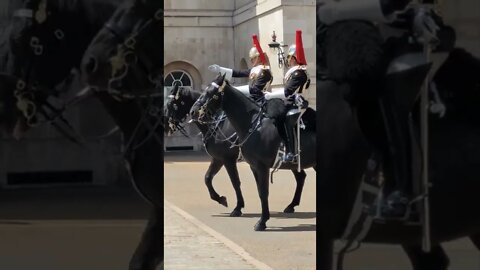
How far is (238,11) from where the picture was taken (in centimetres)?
3069

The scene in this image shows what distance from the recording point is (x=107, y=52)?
3.76m

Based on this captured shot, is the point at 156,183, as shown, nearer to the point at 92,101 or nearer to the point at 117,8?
the point at 92,101

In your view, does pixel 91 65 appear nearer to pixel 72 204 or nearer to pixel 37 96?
pixel 37 96

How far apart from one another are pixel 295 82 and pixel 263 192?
168 cm

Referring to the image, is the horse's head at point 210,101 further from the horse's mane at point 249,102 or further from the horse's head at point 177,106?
the horse's head at point 177,106

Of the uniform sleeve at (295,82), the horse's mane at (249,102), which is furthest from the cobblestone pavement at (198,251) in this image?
the uniform sleeve at (295,82)

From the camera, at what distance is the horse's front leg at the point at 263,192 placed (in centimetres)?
1038

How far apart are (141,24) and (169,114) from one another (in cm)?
875

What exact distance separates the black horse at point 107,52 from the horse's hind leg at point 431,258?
50.3 inches

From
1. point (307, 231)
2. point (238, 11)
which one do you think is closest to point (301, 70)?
point (307, 231)

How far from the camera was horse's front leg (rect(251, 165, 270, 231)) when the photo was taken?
408 inches

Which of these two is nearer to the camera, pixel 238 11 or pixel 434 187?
pixel 434 187

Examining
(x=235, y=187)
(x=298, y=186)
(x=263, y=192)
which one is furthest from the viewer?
(x=298, y=186)

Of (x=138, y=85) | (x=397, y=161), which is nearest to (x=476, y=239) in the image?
(x=397, y=161)
